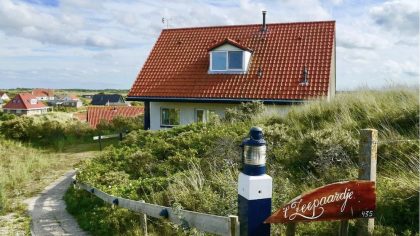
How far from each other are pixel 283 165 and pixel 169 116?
12.2 meters

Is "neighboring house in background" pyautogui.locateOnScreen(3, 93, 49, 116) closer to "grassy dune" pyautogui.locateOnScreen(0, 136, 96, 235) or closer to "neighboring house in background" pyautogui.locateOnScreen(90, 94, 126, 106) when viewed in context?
Result: "neighboring house in background" pyautogui.locateOnScreen(90, 94, 126, 106)

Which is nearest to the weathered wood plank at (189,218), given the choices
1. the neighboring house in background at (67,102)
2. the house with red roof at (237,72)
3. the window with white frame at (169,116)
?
the house with red roof at (237,72)

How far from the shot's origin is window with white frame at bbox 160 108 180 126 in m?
18.9

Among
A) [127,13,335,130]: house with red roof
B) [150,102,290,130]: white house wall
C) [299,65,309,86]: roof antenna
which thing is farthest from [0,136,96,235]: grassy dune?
[299,65,309,86]: roof antenna

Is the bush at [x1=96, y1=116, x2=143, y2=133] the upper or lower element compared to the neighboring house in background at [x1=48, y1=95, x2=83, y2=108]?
lower

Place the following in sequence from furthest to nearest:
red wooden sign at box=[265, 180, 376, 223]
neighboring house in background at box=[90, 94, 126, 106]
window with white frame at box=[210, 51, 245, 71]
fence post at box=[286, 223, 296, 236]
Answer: neighboring house in background at box=[90, 94, 126, 106] < window with white frame at box=[210, 51, 245, 71] < fence post at box=[286, 223, 296, 236] < red wooden sign at box=[265, 180, 376, 223]

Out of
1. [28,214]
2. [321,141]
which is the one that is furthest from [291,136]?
[28,214]

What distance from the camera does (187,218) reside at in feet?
16.0

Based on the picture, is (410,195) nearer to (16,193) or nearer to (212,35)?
(16,193)

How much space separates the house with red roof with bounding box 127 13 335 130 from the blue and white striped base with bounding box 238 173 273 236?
42.2 ft

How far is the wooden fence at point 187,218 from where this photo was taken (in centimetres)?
375

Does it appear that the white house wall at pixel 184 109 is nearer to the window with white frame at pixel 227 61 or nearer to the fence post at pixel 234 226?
the window with white frame at pixel 227 61

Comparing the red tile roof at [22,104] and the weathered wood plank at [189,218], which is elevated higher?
the red tile roof at [22,104]

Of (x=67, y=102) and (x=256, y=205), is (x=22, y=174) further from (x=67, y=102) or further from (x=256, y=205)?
(x=67, y=102)
